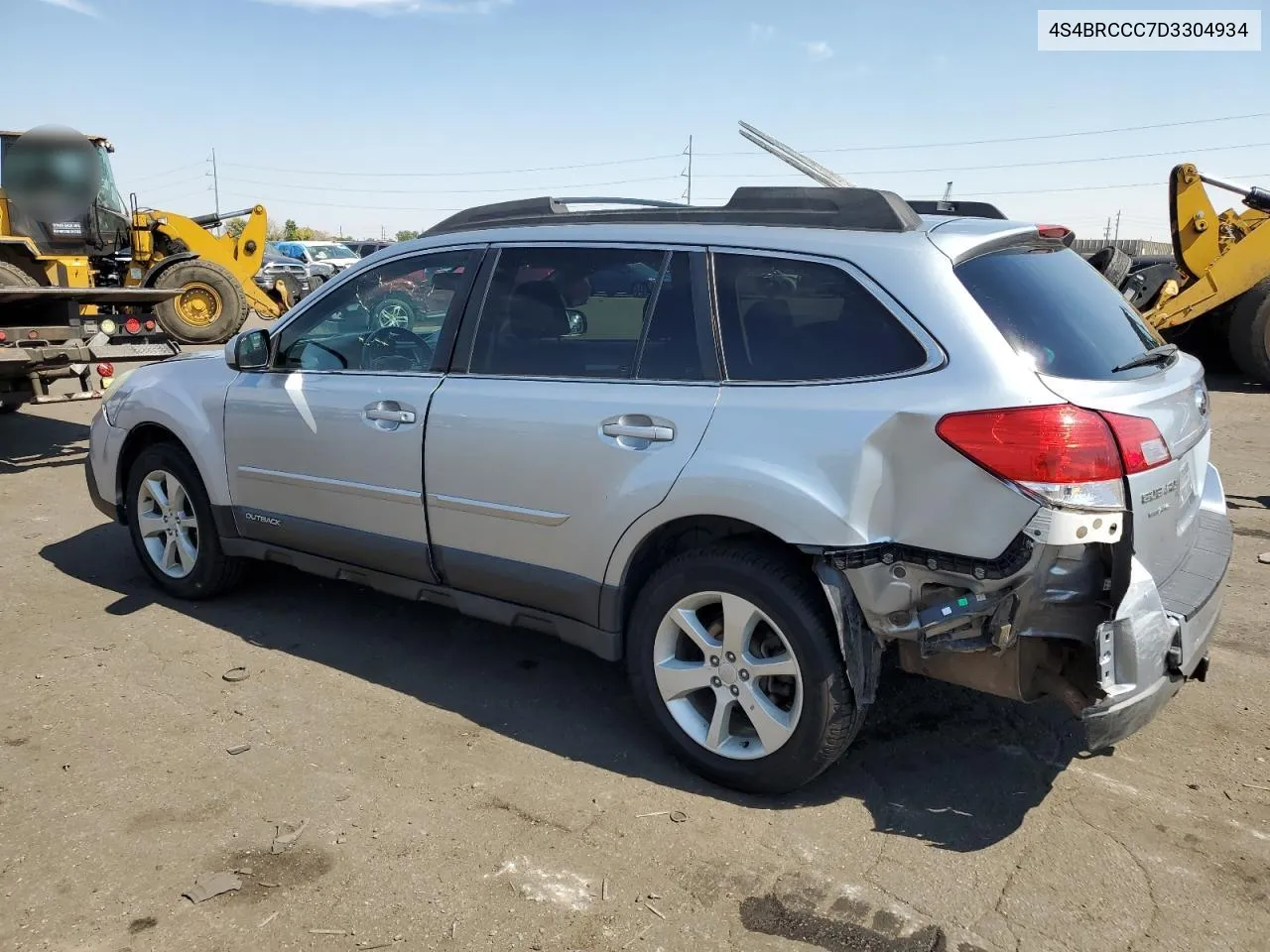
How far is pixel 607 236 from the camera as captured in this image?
12.1 ft

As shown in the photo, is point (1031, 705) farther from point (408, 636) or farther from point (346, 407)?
point (346, 407)

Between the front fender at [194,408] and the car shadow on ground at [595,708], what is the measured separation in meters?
0.74

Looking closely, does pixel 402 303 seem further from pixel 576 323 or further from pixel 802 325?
pixel 802 325

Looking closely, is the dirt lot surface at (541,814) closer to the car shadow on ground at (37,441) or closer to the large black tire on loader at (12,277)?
the car shadow on ground at (37,441)

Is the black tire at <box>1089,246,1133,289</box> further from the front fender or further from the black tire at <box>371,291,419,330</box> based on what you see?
the front fender

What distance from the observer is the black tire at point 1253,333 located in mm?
12727

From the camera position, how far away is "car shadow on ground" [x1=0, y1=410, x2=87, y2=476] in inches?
334

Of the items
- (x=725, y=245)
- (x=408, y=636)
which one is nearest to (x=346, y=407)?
(x=408, y=636)

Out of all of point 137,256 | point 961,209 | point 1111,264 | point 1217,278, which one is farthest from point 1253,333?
point 137,256

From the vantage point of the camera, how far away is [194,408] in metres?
4.81

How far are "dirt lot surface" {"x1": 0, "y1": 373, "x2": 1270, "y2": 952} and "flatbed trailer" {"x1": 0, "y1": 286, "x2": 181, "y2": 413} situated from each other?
4261mm

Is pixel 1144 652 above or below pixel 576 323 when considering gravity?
below

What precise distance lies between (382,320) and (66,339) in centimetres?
543

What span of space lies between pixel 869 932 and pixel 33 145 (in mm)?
14037
